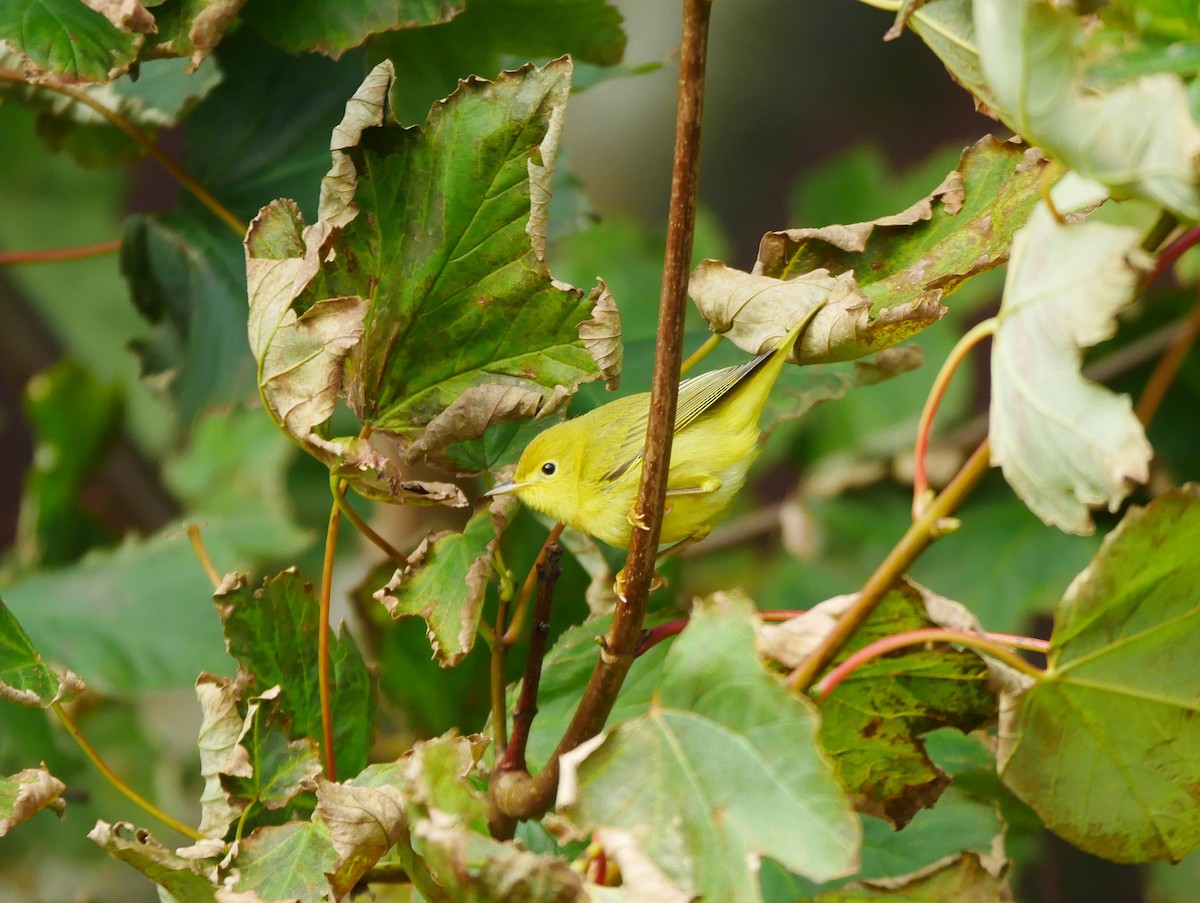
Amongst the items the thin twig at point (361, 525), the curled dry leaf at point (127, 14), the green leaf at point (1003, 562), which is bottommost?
the green leaf at point (1003, 562)

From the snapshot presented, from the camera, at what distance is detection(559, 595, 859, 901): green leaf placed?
0.46 meters

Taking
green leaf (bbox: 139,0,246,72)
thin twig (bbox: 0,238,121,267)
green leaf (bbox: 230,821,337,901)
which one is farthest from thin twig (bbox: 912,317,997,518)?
thin twig (bbox: 0,238,121,267)

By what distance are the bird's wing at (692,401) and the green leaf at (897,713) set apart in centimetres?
27

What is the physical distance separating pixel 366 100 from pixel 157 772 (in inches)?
49.2

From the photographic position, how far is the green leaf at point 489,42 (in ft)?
2.92

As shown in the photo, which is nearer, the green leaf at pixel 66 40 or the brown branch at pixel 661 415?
the brown branch at pixel 661 415

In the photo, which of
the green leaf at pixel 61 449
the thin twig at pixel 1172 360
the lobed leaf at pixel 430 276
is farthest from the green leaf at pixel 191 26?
the thin twig at pixel 1172 360

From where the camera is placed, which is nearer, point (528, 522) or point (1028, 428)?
point (1028, 428)

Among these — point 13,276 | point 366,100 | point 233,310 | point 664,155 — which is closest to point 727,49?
point 664,155

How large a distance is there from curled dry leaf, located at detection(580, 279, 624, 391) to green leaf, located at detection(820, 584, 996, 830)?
0.63ft

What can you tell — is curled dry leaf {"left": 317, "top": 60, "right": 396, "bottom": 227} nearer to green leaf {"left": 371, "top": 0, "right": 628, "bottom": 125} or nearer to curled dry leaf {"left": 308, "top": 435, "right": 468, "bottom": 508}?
curled dry leaf {"left": 308, "top": 435, "right": 468, "bottom": 508}

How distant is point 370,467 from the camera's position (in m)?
0.58

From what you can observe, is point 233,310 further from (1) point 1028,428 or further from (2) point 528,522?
(1) point 1028,428

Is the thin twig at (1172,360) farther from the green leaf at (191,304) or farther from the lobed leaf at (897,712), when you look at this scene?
the green leaf at (191,304)
